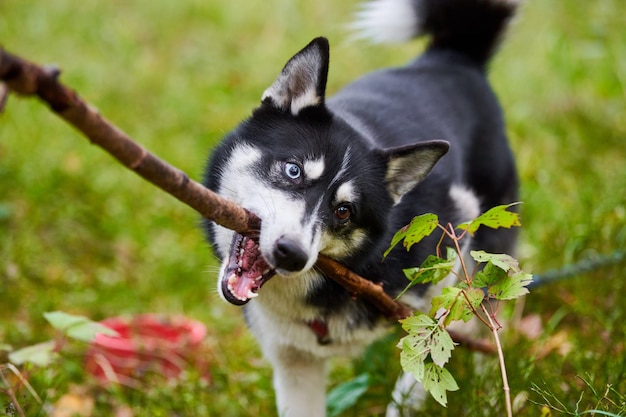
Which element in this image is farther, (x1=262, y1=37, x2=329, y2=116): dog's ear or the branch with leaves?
(x1=262, y1=37, x2=329, y2=116): dog's ear

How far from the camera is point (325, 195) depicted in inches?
94.3

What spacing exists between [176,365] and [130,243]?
1.15m

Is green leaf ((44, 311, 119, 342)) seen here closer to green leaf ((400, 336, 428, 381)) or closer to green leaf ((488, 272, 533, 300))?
green leaf ((400, 336, 428, 381))

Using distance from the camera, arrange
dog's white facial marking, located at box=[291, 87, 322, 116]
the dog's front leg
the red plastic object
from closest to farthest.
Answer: dog's white facial marking, located at box=[291, 87, 322, 116]
the dog's front leg
the red plastic object

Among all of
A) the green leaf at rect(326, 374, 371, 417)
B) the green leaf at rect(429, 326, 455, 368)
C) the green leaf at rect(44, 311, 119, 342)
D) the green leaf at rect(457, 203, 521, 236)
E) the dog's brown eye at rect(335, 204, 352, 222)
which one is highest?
the green leaf at rect(44, 311, 119, 342)

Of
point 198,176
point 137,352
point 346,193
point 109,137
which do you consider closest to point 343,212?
point 346,193

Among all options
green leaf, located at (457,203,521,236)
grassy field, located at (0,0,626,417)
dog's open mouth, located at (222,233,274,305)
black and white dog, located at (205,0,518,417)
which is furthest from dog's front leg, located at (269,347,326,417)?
green leaf, located at (457,203,521,236)

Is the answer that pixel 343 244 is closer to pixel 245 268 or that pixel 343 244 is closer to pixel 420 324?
pixel 245 268

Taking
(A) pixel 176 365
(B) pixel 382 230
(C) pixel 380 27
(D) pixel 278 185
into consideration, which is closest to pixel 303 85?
(D) pixel 278 185

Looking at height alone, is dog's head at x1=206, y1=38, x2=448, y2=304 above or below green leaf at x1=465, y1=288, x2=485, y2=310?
above

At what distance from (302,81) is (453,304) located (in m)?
1.02

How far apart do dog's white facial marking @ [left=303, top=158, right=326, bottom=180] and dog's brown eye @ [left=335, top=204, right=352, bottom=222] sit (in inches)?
5.2

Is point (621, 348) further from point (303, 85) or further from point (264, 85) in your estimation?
point (264, 85)

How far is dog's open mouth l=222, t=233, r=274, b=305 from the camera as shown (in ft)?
7.52
